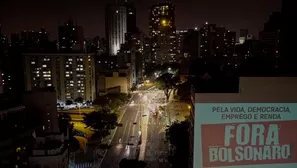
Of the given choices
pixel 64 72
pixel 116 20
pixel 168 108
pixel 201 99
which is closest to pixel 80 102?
pixel 64 72

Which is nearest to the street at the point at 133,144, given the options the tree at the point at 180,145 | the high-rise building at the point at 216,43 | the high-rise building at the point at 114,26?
the tree at the point at 180,145

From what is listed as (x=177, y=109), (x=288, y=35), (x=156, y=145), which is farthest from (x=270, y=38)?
(x=156, y=145)

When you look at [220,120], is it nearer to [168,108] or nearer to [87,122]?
[87,122]

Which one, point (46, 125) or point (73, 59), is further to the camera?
point (73, 59)

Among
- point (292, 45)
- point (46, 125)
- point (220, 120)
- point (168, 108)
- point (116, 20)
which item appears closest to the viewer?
point (220, 120)

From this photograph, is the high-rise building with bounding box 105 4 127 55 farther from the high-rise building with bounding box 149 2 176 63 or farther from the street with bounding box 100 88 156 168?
the street with bounding box 100 88 156 168

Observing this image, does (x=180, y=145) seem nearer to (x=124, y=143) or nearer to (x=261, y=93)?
(x=124, y=143)

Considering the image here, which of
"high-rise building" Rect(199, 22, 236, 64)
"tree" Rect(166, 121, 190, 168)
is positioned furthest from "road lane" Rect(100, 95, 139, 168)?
"high-rise building" Rect(199, 22, 236, 64)
